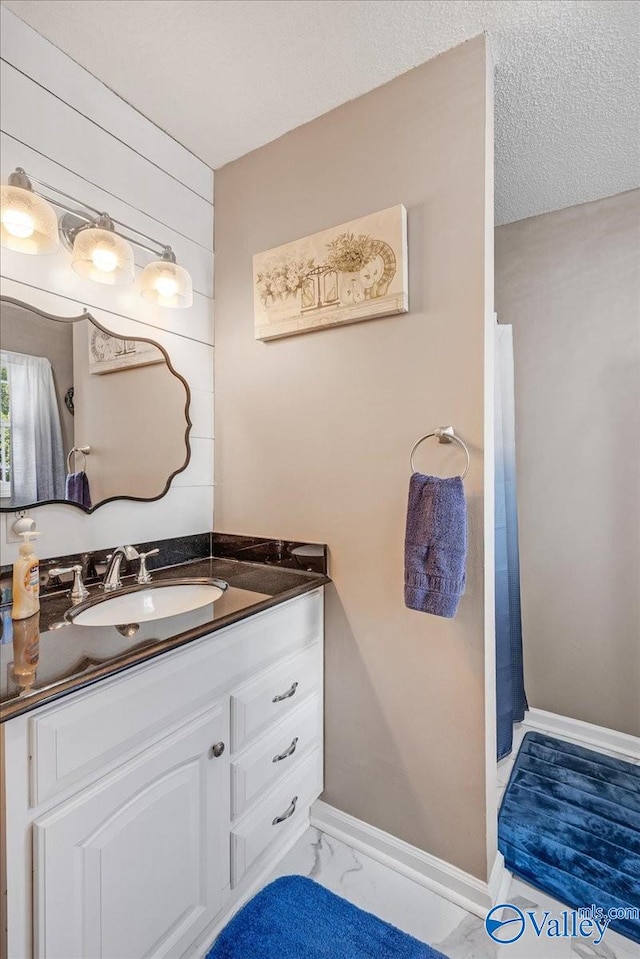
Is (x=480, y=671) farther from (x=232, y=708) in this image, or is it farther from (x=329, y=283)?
(x=329, y=283)

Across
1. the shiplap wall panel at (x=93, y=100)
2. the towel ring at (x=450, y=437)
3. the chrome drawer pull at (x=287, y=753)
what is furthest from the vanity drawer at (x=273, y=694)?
the shiplap wall panel at (x=93, y=100)

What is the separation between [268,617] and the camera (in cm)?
132

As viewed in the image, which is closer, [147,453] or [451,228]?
[451,228]

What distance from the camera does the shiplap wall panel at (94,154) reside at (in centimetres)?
123

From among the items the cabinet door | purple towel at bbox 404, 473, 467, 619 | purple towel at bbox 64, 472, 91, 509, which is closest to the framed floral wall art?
purple towel at bbox 404, 473, 467, 619

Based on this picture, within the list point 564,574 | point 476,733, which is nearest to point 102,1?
point 476,733

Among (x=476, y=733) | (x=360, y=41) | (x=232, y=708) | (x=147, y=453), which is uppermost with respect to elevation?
(x=360, y=41)

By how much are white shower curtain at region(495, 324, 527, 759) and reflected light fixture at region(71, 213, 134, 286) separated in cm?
145

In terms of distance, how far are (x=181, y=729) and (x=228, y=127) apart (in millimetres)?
1930

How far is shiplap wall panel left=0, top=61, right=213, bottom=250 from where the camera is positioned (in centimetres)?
123

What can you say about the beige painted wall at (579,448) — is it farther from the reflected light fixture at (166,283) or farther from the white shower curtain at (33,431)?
the white shower curtain at (33,431)

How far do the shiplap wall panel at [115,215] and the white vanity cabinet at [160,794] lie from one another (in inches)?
23.0

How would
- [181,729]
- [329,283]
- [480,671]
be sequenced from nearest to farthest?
[181,729] → [480,671] → [329,283]

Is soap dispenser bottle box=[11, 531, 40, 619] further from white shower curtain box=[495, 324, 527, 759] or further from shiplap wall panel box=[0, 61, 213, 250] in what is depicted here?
white shower curtain box=[495, 324, 527, 759]
